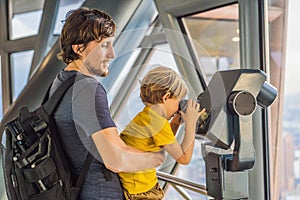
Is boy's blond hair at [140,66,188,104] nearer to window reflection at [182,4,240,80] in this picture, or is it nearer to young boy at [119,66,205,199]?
young boy at [119,66,205,199]

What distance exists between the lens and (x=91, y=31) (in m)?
1.62

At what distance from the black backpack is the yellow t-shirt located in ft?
0.57

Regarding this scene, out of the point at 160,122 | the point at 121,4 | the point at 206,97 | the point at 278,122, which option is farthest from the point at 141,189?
the point at 121,4

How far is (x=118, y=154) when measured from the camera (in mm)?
1568

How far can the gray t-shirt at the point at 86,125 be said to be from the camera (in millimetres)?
1559

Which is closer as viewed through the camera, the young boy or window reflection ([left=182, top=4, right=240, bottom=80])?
the young boy

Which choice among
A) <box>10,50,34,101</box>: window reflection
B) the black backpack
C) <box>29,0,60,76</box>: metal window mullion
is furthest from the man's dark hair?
<box>10,50,34,101</box>: window reflection

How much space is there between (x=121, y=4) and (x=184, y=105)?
6.12 ft

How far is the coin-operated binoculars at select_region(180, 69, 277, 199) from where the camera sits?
1.70m

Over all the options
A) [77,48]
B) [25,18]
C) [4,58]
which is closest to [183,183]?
[77,48]

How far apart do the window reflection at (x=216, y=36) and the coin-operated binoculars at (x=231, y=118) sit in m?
0.77

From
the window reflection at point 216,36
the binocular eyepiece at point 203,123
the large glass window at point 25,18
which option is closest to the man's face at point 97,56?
Result: the binocular eyepiece at point 203,123

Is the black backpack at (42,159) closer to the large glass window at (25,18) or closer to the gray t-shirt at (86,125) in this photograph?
the gray t-shirt at (86,125)

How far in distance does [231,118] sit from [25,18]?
3.97 metres
